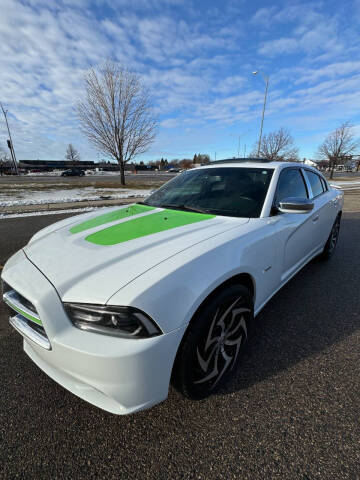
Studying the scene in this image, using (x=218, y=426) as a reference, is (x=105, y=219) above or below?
above

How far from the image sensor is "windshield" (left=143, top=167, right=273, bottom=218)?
87.4 inches

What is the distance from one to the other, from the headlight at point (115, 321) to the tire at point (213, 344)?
312 millimetres

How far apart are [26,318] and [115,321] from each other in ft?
2.13

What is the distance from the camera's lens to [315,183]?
3453 millimetres

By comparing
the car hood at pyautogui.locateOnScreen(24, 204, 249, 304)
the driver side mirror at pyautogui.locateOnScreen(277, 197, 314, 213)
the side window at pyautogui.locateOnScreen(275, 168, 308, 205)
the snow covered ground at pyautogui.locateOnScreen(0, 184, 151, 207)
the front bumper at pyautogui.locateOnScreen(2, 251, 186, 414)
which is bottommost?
the snow covered ground at pyautogui.locateOnScreen(0, 184, 151, 207)

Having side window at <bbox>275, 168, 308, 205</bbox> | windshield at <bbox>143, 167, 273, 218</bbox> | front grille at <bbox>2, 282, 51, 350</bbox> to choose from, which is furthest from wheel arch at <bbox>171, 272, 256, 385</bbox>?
side window at <bbox>275, 168, 308, 205</bbox>

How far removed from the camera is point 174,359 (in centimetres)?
135

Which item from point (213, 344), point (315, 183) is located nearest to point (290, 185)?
point (315, 183)

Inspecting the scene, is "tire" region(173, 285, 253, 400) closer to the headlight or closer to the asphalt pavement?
the asphalt pavement

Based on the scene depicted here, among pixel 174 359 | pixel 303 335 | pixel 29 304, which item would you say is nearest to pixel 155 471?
pixel 174 359

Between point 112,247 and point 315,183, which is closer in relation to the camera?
point 112,247

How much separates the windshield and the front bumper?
1.32 m

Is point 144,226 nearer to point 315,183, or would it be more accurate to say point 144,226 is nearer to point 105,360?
point 105,360

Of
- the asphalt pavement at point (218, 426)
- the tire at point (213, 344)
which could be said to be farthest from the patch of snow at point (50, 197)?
the tire at point (213, 344)
